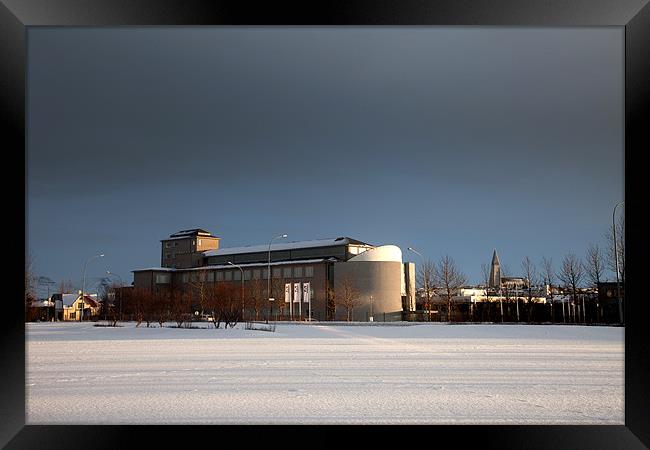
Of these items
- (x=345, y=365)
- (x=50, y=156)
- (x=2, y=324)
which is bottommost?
(x=345, y=365)

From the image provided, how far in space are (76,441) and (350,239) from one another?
8713cm

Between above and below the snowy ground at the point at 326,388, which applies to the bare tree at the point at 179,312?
below

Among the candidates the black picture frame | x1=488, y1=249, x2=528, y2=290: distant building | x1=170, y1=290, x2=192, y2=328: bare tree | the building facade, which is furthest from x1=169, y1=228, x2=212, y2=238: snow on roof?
the black picture frame

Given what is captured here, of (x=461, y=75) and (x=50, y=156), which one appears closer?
(x=461, y=75)

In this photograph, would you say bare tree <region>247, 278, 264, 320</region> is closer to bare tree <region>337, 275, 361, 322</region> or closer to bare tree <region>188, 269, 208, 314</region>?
bare tree <region>188, 269, 208, 314</region>

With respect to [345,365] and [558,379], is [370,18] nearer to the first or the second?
[558,379]

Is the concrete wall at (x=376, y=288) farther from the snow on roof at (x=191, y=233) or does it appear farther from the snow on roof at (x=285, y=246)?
the snow on roof at (x=191, y=233)

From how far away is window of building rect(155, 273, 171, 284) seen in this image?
108 m

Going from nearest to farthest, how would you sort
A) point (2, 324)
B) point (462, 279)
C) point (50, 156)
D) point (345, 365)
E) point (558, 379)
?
point (2, 324)
point (558, 379)
point (345, 365)
point (50, 156)
point (462, 279)

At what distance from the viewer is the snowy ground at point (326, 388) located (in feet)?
33.2

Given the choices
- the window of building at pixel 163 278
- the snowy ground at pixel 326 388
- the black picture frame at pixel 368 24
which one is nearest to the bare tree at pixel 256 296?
the window of building at pixel 163 278

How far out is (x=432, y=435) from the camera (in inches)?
348

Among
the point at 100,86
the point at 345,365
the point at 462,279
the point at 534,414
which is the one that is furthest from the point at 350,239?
the point at 534,414

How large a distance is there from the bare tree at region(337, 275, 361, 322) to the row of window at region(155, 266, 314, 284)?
8.34 metres
